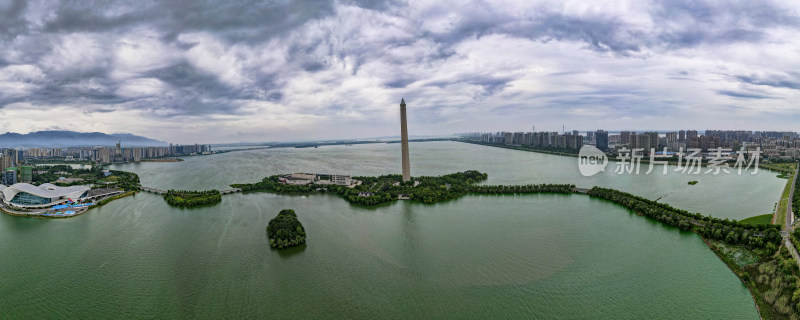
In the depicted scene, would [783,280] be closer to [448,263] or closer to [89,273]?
[448,263]

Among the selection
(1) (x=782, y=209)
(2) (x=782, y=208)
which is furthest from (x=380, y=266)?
(2) (x=782, y=208)

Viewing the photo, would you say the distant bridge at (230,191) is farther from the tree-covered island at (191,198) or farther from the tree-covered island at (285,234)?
the tree-covered island at (285,234)

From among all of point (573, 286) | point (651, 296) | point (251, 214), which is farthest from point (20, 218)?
point (651, 296)

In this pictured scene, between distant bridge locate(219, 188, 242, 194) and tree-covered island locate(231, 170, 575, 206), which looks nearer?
tree-covered island locate(231, 170, 575, 206)

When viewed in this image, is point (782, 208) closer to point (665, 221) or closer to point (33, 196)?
point (665, 221)

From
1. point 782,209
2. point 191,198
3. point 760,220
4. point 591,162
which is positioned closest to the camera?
point 760,220

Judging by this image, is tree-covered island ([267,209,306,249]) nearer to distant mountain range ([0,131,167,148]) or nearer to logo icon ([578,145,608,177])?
logo icon ([578,145,608,177])

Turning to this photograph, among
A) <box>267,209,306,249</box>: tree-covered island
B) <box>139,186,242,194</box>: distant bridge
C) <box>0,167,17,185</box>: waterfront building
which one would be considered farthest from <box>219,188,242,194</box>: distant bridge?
<box>0,167,17,185</box>: waterfront building
